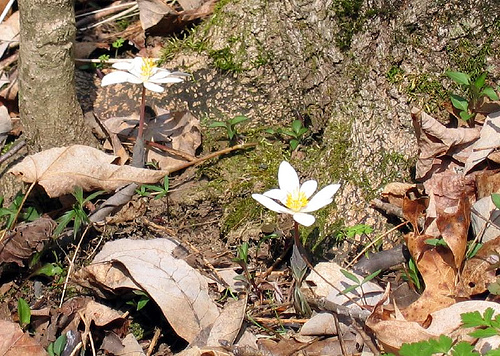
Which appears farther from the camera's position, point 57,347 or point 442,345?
point 57,347

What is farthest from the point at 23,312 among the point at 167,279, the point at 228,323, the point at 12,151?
the point at 12,151

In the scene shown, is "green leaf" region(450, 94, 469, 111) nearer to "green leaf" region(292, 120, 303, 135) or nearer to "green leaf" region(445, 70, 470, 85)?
"green leaf" region(445, 70, 470, 85)

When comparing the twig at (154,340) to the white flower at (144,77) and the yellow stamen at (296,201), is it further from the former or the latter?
the white flower at (144,77)

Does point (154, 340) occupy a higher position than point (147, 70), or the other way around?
point (147, 70)

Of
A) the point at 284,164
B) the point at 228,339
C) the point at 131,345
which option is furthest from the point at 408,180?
the point at 131,345

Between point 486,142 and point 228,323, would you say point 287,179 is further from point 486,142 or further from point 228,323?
point 486,142

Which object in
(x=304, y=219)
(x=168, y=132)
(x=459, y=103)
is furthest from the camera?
(x=168, y=132)

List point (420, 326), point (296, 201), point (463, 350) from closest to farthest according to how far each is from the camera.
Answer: point (463, 350) → point (420, 326) → point (296, 201)
